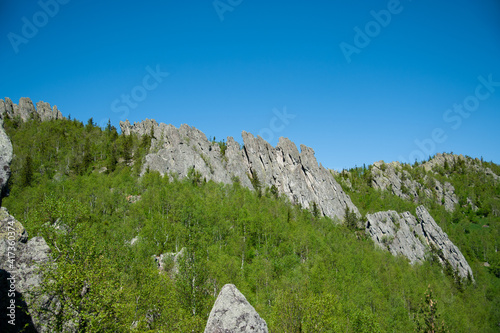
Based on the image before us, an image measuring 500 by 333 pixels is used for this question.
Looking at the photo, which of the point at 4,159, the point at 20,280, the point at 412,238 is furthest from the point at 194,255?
the point at 412,238

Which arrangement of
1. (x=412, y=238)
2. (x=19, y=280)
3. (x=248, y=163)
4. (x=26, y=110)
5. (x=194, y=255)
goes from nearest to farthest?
(x=19, y=280) < (x=194, y=255) < (x=412, y=238) < (x=248, y=163) < (x=26, y=110)

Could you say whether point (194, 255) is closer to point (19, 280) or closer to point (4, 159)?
point (19, 280)

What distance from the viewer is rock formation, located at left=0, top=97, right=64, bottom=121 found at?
503 ft

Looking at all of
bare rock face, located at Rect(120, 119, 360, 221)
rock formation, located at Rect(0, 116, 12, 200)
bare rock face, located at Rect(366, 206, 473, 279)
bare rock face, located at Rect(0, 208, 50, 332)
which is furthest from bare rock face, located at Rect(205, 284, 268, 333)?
bare rock face, located at Rect(366, 206, 473, 279)

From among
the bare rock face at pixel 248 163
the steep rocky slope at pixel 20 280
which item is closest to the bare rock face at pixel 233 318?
the steep rocky slope at pixel 20 280

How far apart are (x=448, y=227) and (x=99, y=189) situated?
184m

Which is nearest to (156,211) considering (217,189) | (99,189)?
(99,189)

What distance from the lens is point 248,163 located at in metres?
150

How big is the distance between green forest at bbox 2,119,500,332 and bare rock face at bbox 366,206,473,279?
26.0ft

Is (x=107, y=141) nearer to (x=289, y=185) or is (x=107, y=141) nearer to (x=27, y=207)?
(x=27, y=207)

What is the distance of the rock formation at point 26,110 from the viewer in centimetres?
15338

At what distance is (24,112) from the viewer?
158 metres

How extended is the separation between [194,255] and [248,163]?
113 m

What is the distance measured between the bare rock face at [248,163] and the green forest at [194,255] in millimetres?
7932
